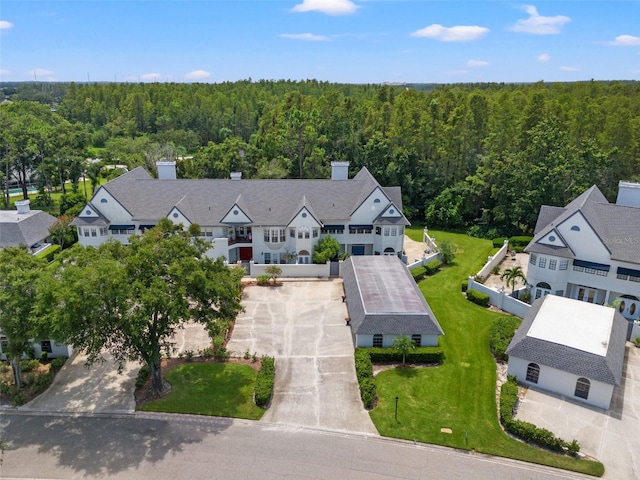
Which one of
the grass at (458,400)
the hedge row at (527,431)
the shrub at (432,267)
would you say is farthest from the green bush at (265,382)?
the shrub at (432,267)

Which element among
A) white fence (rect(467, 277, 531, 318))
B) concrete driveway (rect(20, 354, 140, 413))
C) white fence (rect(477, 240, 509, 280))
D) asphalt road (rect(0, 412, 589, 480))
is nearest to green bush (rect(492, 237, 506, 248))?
white fence (rect(477, 240, 509, 280))

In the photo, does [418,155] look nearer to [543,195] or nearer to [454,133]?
[454,133]

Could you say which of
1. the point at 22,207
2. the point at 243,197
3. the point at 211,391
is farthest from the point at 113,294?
the point at 22,207

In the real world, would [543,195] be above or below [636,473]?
above

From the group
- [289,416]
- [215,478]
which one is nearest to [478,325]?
[289,416]

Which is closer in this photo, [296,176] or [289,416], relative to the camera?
[289,416]

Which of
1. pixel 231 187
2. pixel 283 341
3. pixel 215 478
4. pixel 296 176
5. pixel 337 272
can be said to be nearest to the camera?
pixel 215 478

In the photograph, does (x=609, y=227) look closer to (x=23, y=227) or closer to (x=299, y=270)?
(x=299, y=270)
